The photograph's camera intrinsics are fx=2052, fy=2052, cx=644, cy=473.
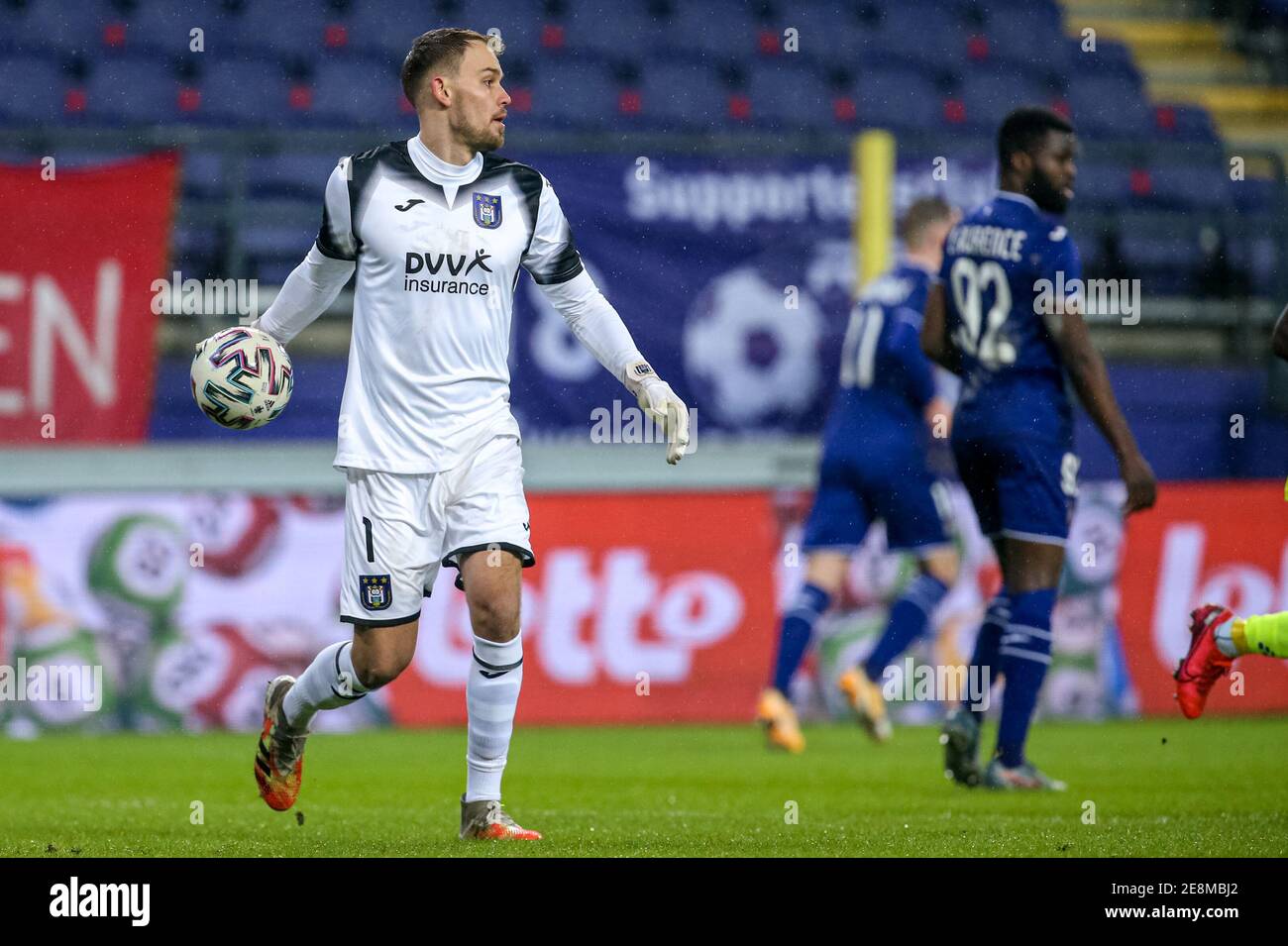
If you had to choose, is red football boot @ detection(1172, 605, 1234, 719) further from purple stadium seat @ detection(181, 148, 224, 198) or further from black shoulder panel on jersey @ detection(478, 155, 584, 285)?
purple stadium seat @ detection(181, 148, 224, 198)

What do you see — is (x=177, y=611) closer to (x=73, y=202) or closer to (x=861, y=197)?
(x=73, y=202)

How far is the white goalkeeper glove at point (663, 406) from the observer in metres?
5.11

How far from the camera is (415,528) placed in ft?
17.2

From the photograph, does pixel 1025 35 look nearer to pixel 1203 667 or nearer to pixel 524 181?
pixel 1203 667

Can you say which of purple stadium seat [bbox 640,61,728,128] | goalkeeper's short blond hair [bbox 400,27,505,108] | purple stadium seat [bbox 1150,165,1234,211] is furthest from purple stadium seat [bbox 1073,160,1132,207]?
goalkeeper's short blond hair [bbox 400,27,505,108]

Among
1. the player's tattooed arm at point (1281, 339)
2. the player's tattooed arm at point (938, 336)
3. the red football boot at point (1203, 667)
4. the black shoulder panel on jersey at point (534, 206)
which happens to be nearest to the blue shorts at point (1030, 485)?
the player's tattooed arm at point (938, 336)

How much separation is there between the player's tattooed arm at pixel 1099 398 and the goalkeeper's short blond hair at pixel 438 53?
7.58ft

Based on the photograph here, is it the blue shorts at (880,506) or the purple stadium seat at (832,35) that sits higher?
the purple stadium seat at (832,35)

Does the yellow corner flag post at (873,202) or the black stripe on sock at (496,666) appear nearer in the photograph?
the black stripe on sock at (496,666)

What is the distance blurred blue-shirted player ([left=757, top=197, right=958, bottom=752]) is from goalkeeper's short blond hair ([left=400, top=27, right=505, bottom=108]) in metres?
3.71

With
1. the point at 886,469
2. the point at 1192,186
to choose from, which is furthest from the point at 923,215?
the point at 1192,186

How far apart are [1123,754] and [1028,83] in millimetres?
4896

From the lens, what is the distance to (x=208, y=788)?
7.07m

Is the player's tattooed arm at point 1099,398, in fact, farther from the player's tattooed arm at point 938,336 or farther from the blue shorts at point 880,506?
the blue shorts at point 880,506
